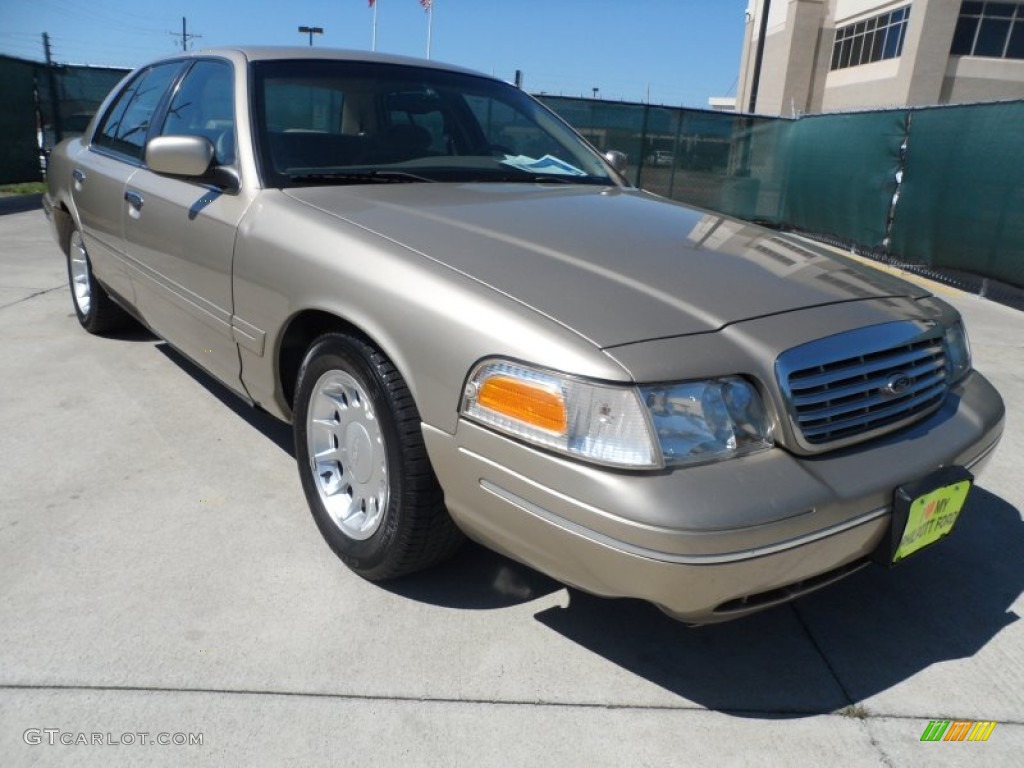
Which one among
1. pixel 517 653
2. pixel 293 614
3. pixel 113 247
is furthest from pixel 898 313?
pixel 113 247

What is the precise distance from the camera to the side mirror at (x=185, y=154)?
9.44 feet

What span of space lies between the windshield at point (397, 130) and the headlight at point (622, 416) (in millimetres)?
1391

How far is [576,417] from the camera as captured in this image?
1884 millimetres

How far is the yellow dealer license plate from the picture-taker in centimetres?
212

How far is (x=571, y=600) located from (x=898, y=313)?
1.31 m

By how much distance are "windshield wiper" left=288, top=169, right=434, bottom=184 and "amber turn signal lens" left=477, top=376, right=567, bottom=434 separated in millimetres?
1325

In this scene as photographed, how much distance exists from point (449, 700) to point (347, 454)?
2.77 ft

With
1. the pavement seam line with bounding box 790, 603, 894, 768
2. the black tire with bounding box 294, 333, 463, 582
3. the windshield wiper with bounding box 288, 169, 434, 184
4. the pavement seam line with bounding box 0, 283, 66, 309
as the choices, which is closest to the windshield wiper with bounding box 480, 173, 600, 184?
the windshield wiper with bounding box 288, 169, 434, 184

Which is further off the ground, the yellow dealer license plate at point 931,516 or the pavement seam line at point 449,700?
the yellow dealer license plate at point 931,516

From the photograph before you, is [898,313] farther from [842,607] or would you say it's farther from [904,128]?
[904,128]

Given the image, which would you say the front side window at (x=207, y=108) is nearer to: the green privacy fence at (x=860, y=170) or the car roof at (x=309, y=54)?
the car roof at (x=309, y=54)

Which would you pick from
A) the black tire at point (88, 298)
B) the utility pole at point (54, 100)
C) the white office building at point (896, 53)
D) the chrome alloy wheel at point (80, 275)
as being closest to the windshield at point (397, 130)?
the black tire at point (88, 298)

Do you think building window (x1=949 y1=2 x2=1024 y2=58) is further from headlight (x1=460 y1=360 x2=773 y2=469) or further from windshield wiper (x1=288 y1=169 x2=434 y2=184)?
headlight (x1=460 y1=360 x2=773 y2=469)

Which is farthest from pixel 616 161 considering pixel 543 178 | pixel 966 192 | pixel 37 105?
pixel 37 105
